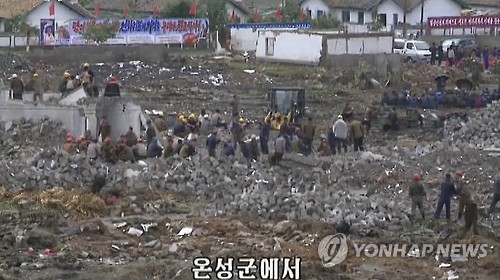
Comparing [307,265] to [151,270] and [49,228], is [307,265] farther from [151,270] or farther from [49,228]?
[49,228]

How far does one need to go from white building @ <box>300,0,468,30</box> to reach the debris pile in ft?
119

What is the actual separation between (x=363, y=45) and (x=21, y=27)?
1632 cm

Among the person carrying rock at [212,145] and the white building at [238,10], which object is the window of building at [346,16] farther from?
the person carrying rock at [212,145]

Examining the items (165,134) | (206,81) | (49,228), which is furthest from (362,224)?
(206,81)

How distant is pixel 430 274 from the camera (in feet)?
65.5

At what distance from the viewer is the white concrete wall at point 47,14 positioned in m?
64.2

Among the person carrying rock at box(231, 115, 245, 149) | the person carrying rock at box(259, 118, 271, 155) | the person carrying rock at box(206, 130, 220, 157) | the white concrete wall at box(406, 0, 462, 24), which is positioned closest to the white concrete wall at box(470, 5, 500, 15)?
the white concrete wall at box(406, 0, 462, 24)

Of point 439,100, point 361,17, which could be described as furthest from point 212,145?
point 361,17

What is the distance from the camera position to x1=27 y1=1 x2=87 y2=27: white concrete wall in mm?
64188

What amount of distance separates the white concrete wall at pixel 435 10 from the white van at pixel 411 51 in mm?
15445

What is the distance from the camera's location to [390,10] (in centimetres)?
7262

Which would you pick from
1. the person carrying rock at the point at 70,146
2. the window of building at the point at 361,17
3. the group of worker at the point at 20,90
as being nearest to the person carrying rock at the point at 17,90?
the group of worker at the point at 20,90

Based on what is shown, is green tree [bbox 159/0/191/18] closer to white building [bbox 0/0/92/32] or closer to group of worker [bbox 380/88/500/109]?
white building [bbox 0/0/92/32]

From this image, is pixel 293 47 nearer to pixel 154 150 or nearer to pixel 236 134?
pixel 236 134
